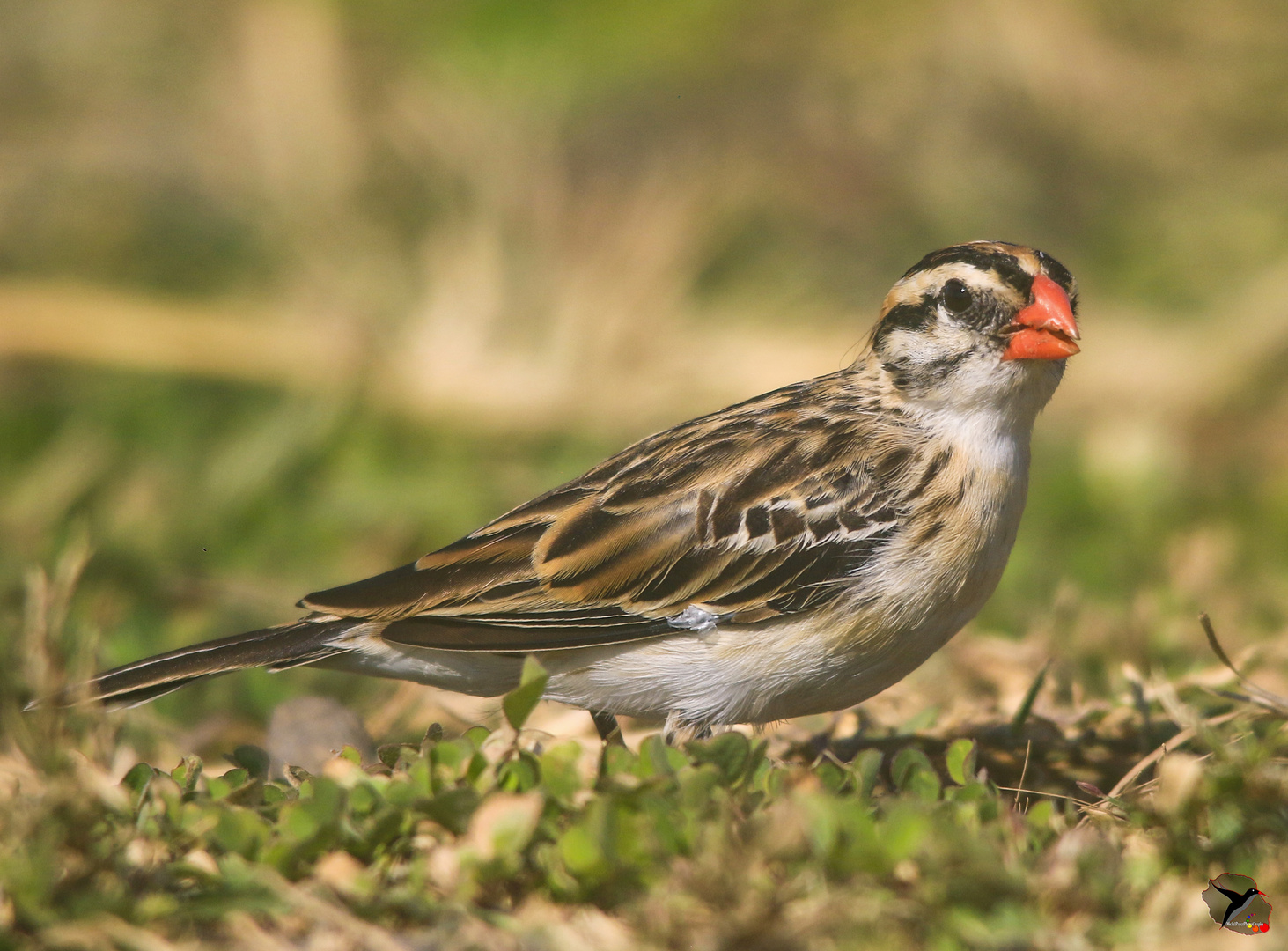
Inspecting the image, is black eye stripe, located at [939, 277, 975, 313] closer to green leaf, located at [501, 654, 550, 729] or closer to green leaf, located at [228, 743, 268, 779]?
green leaf, located at [501, 654, 550, 729]

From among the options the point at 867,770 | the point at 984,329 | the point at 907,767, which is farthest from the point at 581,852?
the point at 984,329

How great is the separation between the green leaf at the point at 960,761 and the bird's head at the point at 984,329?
4.25 ft

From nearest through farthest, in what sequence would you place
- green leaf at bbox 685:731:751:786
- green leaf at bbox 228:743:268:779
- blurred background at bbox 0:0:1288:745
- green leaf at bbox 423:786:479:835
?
1. green leaf at bbox 423:786:479:835
2. green leaf at bbox 685:731:751:786
3. green leaf at bbox 228:743:268:779
4. blurred background at bbox 0:0:1288:745

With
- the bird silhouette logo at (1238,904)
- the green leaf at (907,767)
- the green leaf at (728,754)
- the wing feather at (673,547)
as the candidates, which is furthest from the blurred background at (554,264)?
the green leaf at (728,754)

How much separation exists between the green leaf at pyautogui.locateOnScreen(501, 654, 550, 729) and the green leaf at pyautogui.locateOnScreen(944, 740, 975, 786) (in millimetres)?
1200

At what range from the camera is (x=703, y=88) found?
1404 cm

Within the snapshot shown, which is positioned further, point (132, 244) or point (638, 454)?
point (132, 244)

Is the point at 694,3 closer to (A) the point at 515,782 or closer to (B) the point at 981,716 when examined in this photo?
(B) the point at 981,716

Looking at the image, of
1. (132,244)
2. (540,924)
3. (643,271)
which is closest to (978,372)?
(540,924)

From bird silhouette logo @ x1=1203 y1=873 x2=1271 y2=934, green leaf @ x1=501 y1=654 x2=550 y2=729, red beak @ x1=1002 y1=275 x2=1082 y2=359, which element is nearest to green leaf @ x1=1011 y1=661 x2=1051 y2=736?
red beak @ x1=1002 y1=275 x2=1082 y2=359

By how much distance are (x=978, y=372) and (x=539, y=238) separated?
21.8 feet

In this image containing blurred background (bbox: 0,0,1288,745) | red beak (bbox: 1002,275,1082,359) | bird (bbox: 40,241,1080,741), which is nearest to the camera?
bird (bbox: 40,241,1080,741)

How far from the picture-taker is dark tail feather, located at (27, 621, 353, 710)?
4711 millimetres

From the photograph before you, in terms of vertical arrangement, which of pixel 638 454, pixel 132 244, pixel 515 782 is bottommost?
pixel 515 782
